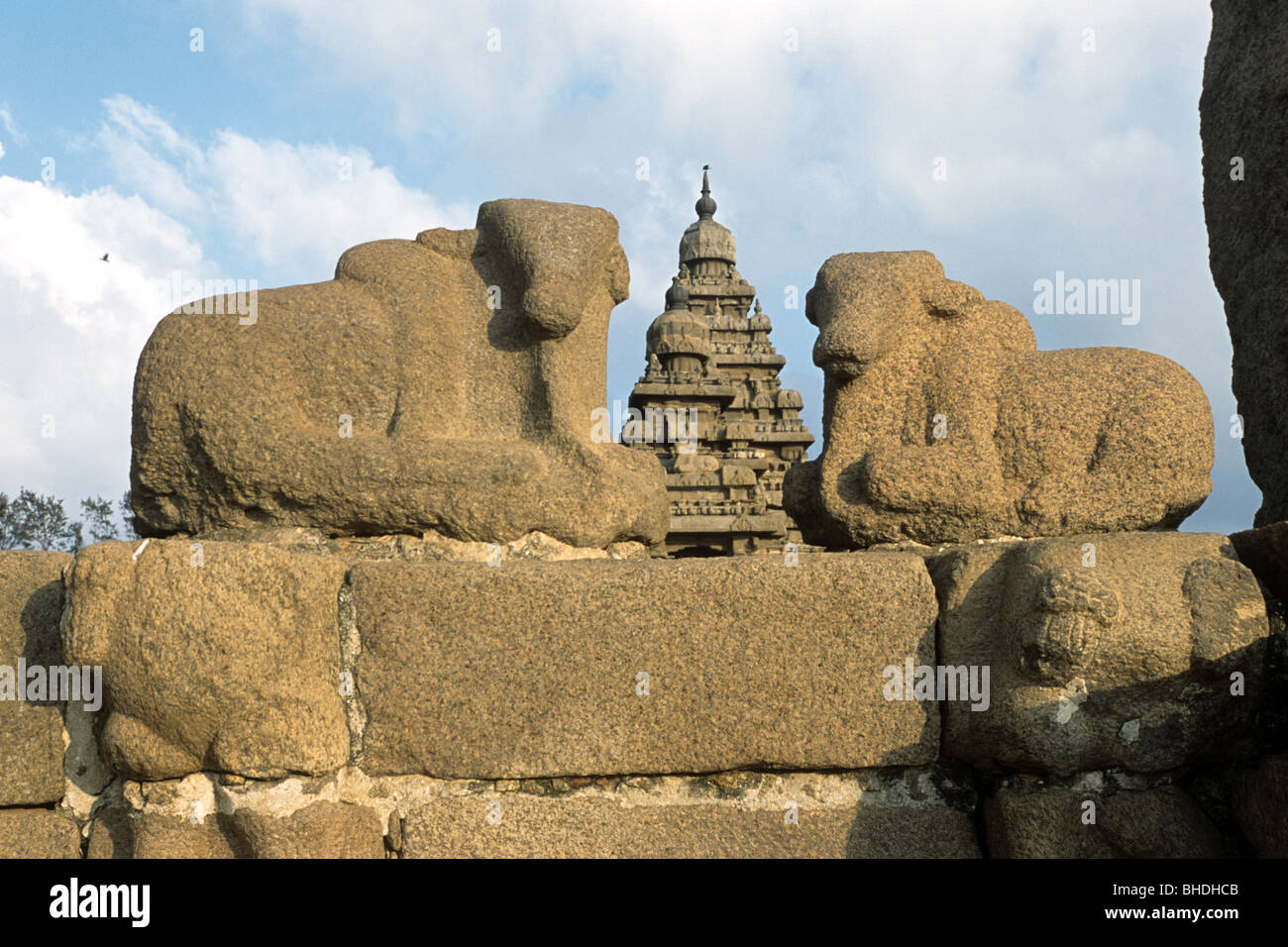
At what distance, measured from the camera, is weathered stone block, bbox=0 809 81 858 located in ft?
9.12

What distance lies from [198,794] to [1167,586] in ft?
7.67

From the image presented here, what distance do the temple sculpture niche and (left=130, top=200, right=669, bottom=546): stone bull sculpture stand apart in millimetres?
10528

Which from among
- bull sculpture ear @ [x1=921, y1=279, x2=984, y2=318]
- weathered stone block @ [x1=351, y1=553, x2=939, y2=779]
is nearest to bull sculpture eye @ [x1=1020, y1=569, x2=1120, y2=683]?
weathered stone block @ [x1=351, y1=553, x2=939, y2=779]

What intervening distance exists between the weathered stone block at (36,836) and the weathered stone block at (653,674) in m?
0.80

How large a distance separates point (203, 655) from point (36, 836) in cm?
69

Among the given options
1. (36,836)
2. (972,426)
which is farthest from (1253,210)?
(36,836)

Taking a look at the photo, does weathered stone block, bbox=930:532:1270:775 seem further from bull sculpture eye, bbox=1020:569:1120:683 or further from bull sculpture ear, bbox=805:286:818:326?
bull sculpture ear, bbox=805:286:818:326

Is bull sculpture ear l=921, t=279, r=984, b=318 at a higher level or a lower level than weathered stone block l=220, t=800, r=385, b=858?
higher

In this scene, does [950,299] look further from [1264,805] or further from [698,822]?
[698,822]

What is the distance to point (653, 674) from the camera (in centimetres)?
281

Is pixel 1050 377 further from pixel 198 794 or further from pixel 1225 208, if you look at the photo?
pixel 198 794

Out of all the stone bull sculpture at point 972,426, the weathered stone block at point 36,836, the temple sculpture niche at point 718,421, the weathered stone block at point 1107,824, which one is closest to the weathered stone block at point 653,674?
the weathered stone block at point 1107,824

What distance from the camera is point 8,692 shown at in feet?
9.25
